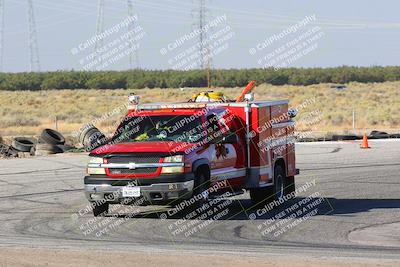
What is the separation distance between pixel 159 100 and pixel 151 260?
69498 mm

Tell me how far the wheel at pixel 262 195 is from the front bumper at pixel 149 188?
2696 millimetres

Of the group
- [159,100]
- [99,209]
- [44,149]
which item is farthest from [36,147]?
[159,100]

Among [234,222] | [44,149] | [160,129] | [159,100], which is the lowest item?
[159,100]

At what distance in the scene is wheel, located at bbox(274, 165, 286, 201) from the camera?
17.5 metres

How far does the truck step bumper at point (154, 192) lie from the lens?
575 inches

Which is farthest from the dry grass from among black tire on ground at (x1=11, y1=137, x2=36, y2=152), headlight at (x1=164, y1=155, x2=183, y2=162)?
headlight at (x1=164, y1=155, x2=183, y2=162)

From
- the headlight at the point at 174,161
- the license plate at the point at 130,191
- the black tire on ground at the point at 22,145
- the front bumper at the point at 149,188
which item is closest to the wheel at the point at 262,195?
the front bumper at the point at 149,188

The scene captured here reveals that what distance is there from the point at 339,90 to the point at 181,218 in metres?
81.3

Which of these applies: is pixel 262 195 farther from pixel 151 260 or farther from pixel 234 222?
pixel 151 260

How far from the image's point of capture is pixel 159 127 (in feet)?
51.8

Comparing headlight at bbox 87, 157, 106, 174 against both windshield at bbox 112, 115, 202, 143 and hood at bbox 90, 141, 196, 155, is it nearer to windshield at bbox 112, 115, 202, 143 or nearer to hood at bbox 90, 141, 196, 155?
hood at bbox 90, 141, 196, 155

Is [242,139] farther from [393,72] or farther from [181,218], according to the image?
[393,72]

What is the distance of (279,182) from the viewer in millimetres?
17719

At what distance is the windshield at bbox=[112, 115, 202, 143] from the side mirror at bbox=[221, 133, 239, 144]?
49 cm
